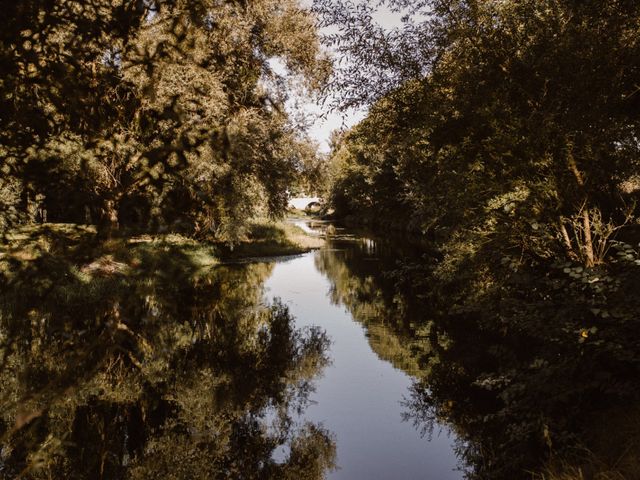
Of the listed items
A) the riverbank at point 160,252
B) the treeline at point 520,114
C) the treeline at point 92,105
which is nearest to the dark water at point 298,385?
the treeline at point 92,105

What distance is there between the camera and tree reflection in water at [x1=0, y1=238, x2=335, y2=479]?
866cm

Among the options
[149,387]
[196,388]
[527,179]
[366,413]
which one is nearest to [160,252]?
[149,387]

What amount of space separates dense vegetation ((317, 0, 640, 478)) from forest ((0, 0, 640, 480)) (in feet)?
0.18

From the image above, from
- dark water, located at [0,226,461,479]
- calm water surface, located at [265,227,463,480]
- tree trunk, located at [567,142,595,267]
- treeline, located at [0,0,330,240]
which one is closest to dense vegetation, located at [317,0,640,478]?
tree trunk, located at [567,142,595,267]

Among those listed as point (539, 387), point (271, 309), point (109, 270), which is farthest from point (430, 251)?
point (539, 387)

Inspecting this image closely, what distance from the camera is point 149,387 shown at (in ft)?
39.2

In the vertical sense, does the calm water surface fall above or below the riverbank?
below

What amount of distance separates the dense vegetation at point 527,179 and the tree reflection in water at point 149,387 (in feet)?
12.3

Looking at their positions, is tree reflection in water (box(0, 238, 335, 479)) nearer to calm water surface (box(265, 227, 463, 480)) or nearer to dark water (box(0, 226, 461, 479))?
dark water (box(0, 226, 461, 479))

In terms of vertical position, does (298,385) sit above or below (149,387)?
below

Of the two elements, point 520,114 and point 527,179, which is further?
point 527,179

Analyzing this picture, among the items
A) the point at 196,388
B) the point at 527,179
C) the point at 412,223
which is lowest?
the point at 196,388

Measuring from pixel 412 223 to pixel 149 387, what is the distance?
895cm

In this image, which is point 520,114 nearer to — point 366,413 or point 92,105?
point 366,413
